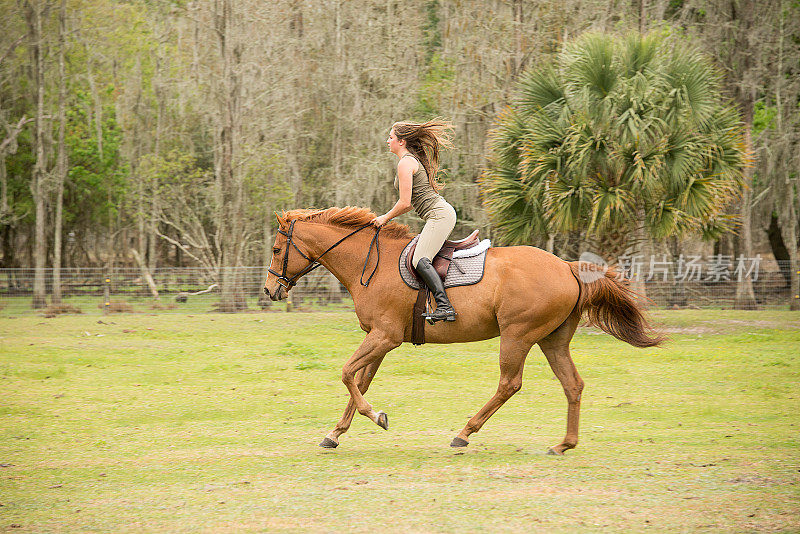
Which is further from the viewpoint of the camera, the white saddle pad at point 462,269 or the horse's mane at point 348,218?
the horse's mane at point 348,218

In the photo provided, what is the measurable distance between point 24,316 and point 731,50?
2340cm

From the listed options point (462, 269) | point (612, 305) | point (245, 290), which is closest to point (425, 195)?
point (462, 269)

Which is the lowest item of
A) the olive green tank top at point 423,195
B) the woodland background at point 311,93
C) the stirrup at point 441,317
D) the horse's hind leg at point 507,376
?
the horse's hind leg at point 507,376

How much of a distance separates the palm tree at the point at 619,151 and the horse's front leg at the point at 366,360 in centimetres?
944

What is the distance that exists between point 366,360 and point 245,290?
55.3ft

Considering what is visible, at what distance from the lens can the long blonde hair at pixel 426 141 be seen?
697cm

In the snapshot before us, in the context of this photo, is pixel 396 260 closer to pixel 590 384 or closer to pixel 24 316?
pixel 590 384

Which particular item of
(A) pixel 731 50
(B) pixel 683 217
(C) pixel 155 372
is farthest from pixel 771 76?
(C) pixel 155 372

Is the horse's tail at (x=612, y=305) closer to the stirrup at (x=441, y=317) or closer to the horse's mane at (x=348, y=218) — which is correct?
the stirrup at (x=441, y=317)

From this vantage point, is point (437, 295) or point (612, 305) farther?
point (612, 305)

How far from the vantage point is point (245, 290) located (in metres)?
23.0

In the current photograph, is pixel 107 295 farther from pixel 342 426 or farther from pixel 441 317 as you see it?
pixel 441 317

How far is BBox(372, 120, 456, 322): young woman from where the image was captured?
6.74 metres

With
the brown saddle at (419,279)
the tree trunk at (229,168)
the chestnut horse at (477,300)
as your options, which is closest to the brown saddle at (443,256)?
the brown saddle at (419,279)
